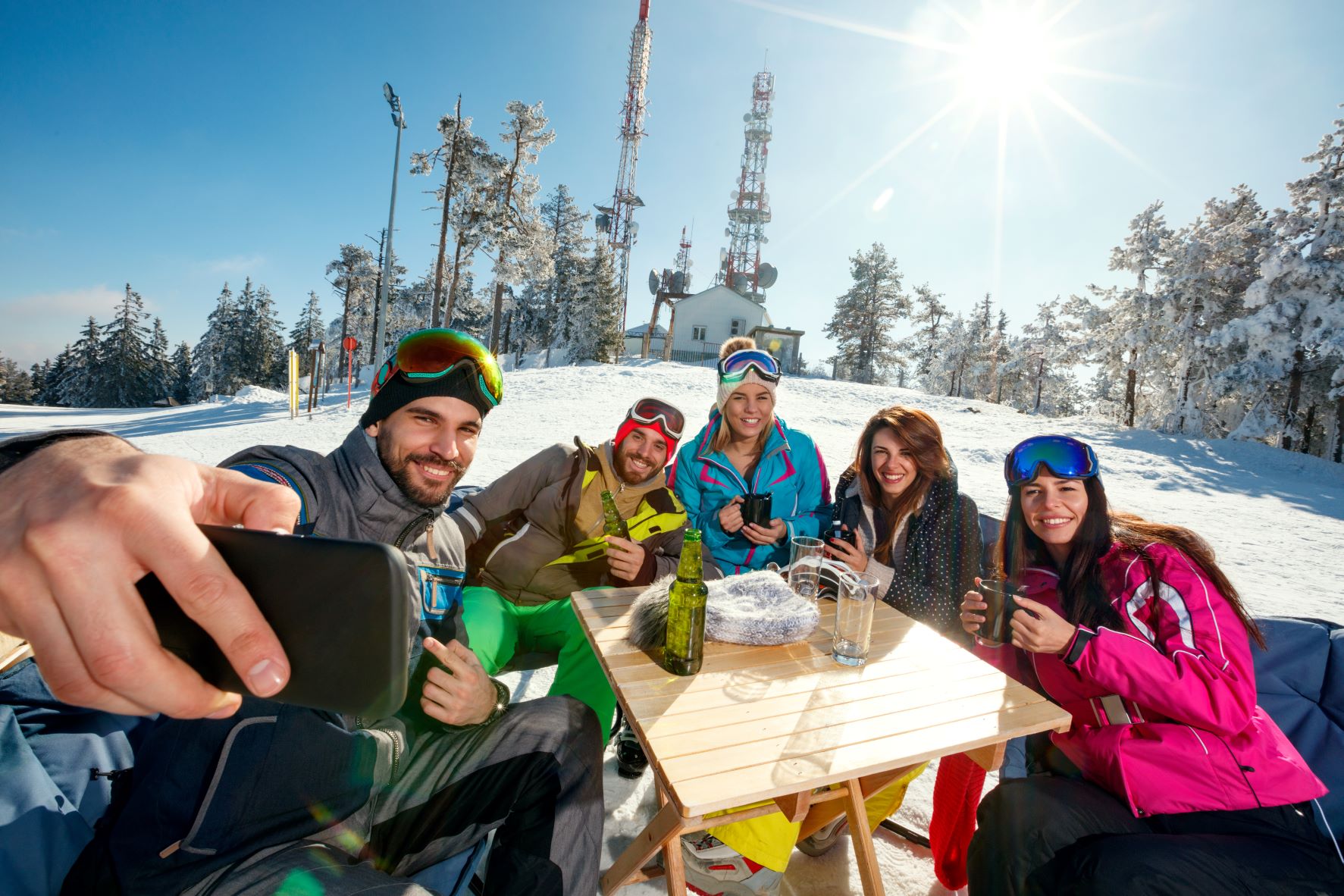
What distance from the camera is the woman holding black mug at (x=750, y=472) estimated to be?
3.79 metres

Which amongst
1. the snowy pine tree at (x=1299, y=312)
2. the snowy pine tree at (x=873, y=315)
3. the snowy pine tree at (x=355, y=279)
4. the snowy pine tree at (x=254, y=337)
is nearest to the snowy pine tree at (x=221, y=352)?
the snowy pine tree at (x=254, y=337)

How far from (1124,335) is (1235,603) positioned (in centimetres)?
2816

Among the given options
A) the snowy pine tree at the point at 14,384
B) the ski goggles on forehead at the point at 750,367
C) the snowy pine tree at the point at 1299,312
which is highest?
the snowy pine tree at the point at 1299,312

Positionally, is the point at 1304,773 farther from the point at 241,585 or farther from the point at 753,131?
the point at 753,131

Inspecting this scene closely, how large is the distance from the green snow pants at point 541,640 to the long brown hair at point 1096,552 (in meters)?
2.05

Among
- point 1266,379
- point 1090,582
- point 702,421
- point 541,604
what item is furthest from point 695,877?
point 1266,379

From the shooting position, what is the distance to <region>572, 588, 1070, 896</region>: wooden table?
149 centimetres

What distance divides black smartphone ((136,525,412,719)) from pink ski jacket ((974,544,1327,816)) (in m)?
2.32

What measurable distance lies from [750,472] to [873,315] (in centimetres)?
3732

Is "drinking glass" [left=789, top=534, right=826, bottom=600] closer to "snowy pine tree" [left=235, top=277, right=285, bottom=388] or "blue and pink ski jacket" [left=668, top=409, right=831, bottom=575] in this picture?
"blue and pink ski jacket" [left=668, top=409, right=831, bottom=575]

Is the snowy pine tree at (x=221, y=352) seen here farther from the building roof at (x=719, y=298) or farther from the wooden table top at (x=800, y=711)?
the wooden table top at (x=800, y=711)

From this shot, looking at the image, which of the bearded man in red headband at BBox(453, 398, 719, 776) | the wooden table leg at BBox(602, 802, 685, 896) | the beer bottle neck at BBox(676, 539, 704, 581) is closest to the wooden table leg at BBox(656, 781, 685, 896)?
the wooden table leg at BBox(602, 802, 685, 896)

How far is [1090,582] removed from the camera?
2324 millimetres

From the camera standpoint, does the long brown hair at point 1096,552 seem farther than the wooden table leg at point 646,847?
Yes
